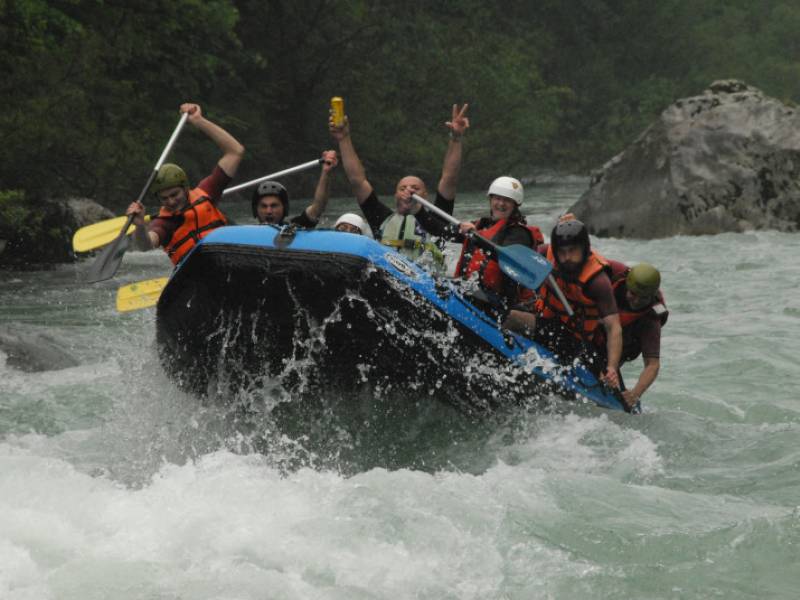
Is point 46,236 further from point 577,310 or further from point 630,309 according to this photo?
point 630,309

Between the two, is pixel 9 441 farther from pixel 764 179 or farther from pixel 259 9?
pixel 259 9

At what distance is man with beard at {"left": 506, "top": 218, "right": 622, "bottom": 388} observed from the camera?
6094mm

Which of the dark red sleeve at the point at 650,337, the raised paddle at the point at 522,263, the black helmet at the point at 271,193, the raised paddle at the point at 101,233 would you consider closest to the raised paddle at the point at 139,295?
the raised paddle at the point at 101,233

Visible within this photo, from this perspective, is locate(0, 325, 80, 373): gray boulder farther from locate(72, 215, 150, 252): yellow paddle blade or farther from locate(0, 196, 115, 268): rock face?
locate(0, 196, 115, 268): rock face

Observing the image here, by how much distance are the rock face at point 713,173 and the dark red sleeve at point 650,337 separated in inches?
344

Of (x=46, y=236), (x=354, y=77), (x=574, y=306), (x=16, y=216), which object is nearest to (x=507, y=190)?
(x=574, y=306)

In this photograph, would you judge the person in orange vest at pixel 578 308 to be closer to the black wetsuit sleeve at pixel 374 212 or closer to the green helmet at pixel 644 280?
the green helmet at pixel 644 280

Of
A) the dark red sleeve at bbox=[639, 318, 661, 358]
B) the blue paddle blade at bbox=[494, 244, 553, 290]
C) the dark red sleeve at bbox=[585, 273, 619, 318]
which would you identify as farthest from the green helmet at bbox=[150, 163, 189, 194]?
the dark red sleeve at bbox=[639, 318, 661, 358]

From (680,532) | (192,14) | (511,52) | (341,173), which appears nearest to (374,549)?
(680,532)

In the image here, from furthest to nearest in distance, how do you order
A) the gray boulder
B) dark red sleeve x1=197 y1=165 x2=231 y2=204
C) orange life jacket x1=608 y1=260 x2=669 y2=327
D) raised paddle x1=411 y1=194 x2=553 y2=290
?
the gray boulder < dark red sleeve x1=197 y1=165 x2=231 y2=204 < orange life jacket x1=608 y1=260 x2=669 y2=327 < raised paddle x1=411 y1=194 x2=553 y2=290

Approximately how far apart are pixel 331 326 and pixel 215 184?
5.19 ft

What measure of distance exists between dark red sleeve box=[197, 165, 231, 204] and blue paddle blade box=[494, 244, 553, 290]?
1787 mm

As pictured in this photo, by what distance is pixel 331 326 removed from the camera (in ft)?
18.5

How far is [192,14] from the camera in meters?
17.0
